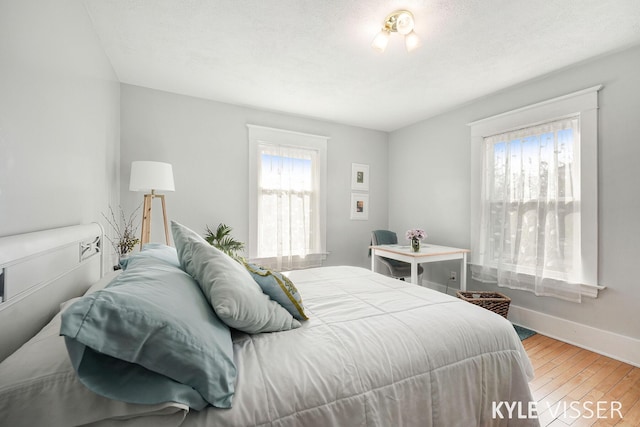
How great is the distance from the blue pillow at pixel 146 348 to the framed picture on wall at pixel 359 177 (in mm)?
3711

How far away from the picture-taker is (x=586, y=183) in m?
2.41

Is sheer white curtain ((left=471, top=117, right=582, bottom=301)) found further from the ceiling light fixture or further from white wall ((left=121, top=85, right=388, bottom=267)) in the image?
white wall ((left=121, top=85, right=388, bottom=267))

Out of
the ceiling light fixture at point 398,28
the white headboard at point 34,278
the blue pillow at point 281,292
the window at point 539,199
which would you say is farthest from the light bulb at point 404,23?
the white headboard at point 34,278

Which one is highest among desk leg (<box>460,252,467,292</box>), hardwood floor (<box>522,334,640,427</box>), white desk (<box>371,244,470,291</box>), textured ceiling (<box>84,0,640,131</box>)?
textured ceiling (<box>84,0,640,131</box>)

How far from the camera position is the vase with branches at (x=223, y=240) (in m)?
3.16

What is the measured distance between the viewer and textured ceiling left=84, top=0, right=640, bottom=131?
72.0 inches

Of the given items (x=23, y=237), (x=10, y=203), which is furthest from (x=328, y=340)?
(x=10, y=203)

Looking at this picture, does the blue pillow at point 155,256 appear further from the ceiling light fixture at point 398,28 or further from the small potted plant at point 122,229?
the ceiling light fixture at point 398,28

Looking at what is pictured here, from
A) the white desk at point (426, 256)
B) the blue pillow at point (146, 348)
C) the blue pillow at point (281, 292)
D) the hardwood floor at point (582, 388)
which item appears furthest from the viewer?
the white desk at point (426, 256)

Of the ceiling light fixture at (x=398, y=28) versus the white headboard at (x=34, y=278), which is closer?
the white headboard at (x=34, y=278)

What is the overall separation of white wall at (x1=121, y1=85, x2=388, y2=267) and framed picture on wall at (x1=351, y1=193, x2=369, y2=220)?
0.89 ft

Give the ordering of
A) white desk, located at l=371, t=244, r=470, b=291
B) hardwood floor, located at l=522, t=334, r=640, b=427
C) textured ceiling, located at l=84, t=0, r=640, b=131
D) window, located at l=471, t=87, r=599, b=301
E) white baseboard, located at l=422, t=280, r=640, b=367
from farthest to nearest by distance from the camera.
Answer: white desk, located at l=371, t=244, r=470, b=291, window, located at l=471, t=87, r=599, b=301, white baseboard, located at l=422, t=280, r=640, b=367, textured ceiling, located at l=84, t=0, r=640, b=131, hardwood floor, located at l=522, t=334, r=640, b=427

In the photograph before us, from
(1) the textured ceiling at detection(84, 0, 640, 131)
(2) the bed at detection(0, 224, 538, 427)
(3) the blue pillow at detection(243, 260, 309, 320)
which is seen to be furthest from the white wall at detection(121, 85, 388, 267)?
(3) the blue pillow at detection(243, 260, 309, 320)

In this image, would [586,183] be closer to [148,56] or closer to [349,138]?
[349,138]
